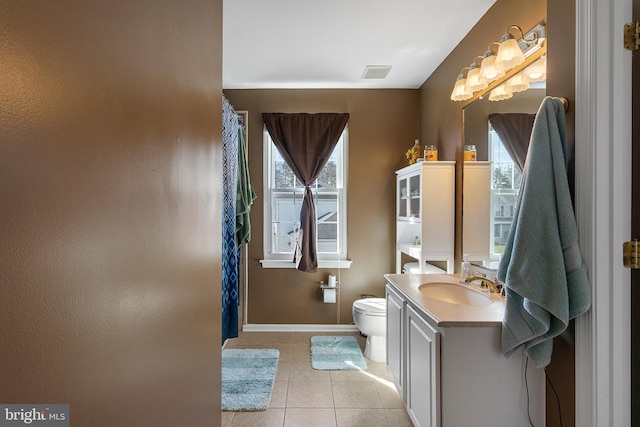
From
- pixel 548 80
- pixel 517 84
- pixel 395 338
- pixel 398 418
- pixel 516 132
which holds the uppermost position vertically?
pixel 517 84

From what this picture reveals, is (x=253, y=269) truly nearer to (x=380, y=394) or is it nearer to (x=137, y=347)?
(x=380, y=394)

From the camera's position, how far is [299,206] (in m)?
3.51

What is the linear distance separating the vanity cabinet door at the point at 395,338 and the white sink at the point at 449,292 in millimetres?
197

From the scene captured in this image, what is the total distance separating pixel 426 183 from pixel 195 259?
195 centimetres

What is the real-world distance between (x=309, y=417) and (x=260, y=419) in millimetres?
308

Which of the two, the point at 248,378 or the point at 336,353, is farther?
the point at 336,353

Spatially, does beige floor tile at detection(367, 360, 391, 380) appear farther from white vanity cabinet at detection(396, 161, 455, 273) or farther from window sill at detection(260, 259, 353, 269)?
window sill at detection(260, 259, 353, 269)

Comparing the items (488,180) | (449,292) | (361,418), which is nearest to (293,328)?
(361,418)

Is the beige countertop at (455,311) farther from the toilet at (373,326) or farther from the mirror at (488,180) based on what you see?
the toilet at (373,326)

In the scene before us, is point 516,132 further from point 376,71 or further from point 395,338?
point 376,71

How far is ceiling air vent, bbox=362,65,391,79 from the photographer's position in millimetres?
2889

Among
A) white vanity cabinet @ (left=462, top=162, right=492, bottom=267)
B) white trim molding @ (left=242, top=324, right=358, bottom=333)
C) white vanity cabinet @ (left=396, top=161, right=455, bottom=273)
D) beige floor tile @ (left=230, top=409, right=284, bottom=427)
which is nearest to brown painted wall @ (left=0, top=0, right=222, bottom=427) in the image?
beige floor tile @ (left=230, top=409, right=284, bottom=427)

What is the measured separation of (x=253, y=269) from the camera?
3.43 m

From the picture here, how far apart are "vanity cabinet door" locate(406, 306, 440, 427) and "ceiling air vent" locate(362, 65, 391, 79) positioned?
7.05 feet
